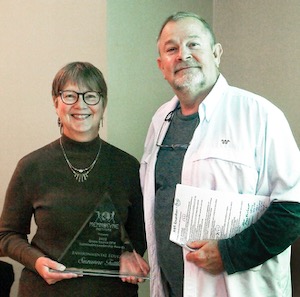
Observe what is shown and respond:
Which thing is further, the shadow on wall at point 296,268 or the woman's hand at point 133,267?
the shadow on wall at point 296,268

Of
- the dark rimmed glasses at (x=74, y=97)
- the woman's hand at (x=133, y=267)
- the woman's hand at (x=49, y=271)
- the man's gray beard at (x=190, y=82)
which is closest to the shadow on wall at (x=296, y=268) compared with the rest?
the woman's hand at (x=133, y=267)

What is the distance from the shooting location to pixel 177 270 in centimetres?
145

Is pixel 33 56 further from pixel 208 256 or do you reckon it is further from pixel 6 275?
pixel 208 256

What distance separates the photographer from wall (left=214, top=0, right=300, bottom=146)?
2330 mm

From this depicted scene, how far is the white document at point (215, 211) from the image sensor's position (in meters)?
1.29

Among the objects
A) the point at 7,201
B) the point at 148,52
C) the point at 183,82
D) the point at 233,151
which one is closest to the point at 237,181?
the point at 233,151

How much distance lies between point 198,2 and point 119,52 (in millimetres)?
934

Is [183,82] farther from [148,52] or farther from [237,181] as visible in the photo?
[148,52]

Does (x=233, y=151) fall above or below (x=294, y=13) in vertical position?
below

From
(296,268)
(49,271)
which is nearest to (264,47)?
(296,268)

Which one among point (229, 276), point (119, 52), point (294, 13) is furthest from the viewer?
point (294, 13)

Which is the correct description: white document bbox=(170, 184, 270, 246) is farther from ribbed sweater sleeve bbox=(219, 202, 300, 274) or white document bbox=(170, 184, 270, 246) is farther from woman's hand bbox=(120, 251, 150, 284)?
woman's hand bbox=(120, 251, 150, 284)

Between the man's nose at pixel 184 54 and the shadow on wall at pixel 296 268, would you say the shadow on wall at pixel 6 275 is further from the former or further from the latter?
the shadow on wall at pixel 296 268

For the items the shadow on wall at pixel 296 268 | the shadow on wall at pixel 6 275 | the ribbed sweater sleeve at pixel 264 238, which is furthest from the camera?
the shadow on wall at pixel 296 268
